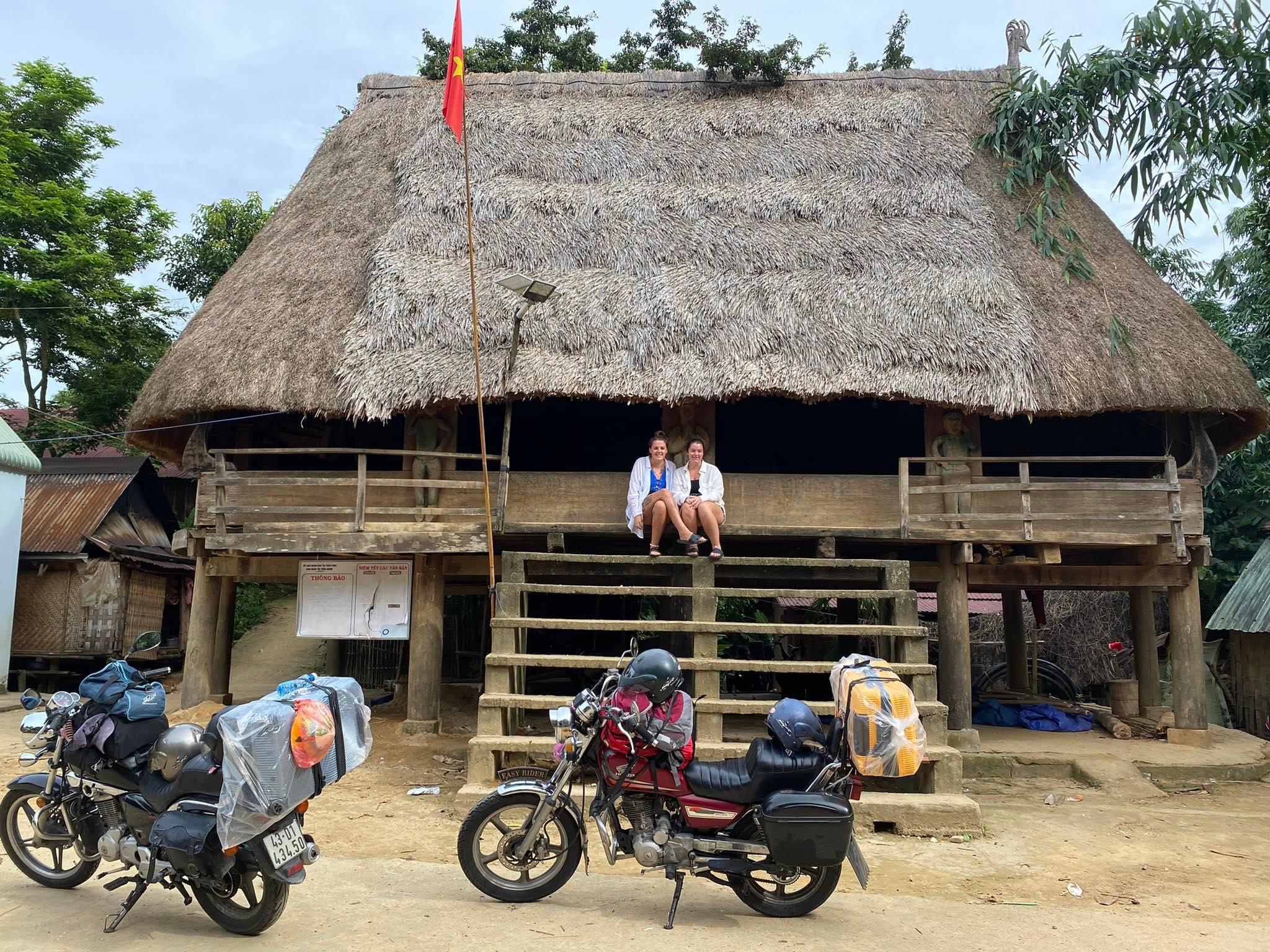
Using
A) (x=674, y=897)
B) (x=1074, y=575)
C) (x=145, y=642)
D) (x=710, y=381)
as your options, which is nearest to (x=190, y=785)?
(x=145, y=642)

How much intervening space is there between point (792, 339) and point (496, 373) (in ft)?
9.34

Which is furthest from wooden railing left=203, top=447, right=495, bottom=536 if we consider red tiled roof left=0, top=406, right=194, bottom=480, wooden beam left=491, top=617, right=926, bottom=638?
red tiled roof left=0, top=406, right=194, bottom=480

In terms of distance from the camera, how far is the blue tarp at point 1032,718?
33.6 ft

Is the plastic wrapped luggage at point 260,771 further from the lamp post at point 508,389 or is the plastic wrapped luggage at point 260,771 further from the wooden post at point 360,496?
the lamp post at point 508,389

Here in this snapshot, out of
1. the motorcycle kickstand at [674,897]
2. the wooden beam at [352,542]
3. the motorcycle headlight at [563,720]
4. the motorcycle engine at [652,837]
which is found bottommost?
the motorcycle kickstand at [674,897]

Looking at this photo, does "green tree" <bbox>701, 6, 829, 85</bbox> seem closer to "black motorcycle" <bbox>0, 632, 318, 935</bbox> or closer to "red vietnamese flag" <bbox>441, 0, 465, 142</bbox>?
"red vietnamese flag" <bbox>441, 0, 465, 142</bbox>

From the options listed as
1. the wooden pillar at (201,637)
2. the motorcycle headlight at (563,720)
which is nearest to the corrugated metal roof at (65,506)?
the wooden pillar at (201,637)

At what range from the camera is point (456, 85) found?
8.29m

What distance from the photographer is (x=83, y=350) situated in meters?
17.0

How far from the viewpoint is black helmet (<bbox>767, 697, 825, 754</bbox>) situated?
438 cm

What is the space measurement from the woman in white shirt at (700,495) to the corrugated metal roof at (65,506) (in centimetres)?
1090

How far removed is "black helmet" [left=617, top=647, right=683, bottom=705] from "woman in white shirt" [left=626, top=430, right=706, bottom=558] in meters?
3.70

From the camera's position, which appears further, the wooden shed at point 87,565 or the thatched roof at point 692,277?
the wooden shed at point 87,565

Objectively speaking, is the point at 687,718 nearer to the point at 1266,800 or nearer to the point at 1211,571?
the point at 1266,800
